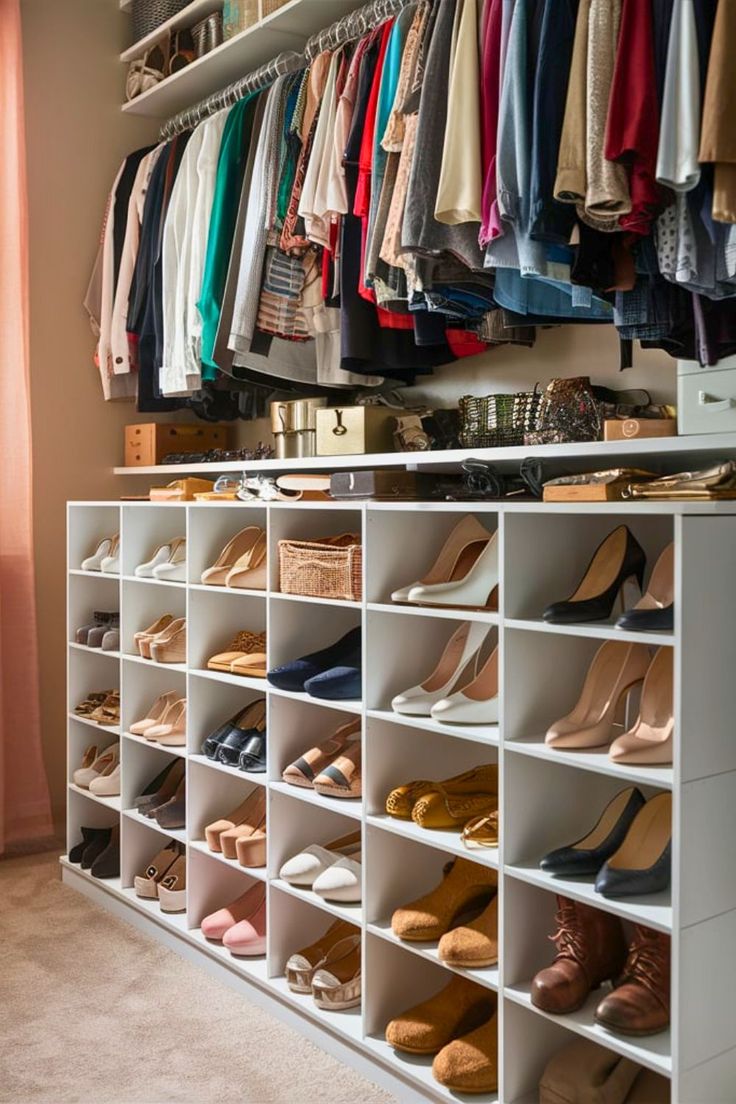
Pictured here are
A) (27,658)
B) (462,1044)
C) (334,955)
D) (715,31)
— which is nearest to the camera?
(715,31)

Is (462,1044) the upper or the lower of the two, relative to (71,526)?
lower

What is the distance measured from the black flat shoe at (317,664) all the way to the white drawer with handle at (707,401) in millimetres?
935

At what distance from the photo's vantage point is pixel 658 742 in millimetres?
1824

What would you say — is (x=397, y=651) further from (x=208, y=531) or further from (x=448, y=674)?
(x=208, y=531)

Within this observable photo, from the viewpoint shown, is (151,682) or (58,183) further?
(58,183)

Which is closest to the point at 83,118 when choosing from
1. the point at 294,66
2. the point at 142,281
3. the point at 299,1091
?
the point at 142,281

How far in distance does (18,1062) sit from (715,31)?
2.29 meters

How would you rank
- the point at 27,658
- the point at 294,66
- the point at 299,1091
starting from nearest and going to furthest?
the point at 299,1091, the point at 294,66, the point at 27,658

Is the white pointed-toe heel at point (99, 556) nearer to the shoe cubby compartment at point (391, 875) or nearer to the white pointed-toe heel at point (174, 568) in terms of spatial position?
the white pointed-toe heel at point (174, 568)

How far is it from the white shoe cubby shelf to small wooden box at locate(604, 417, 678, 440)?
18 centimetres

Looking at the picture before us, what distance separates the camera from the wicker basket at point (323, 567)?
2.41 m

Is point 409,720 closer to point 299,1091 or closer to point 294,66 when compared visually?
point 299,1091

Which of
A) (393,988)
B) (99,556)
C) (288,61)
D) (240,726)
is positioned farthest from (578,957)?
(288,61)

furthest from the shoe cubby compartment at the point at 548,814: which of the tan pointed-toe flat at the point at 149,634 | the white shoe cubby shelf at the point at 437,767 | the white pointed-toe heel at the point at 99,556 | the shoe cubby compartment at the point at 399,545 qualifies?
the white pointed-toe heel at the point at 99,556
